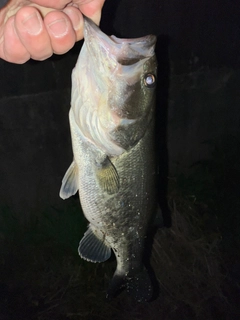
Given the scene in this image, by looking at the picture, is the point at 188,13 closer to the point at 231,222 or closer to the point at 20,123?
the point at 20,123

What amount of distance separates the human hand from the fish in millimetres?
65

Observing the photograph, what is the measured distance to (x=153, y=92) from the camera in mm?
1280

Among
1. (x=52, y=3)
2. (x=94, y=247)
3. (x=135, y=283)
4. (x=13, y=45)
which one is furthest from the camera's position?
(x=135, y=283)

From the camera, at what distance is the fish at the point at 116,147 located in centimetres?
114

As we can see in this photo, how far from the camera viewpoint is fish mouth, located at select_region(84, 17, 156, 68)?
1.08 m

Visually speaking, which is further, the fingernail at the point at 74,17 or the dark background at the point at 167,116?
the dark background at the point at 167,116

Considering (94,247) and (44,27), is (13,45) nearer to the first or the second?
(44,27)

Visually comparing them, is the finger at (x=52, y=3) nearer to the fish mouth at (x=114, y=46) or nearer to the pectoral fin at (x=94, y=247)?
the fish mouth at (x=114, y=46)

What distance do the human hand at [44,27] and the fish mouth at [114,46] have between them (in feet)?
→ 0.23

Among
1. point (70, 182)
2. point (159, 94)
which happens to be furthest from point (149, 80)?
point (159, 94)

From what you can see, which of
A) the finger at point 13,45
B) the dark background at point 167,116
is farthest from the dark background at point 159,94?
the finger at point 13,45

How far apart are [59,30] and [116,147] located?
1.57ft

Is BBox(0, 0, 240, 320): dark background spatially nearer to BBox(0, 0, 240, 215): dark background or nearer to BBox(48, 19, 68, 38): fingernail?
BBox(0, 0, 240, 215): dark background

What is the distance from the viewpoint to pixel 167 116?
3066 mm
